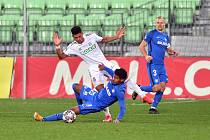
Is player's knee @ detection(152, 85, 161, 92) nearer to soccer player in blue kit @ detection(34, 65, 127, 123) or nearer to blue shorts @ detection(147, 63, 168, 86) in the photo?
blue shorts @ detection(147, 63, 168, 86)

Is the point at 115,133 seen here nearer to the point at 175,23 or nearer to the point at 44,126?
the point at 44,126

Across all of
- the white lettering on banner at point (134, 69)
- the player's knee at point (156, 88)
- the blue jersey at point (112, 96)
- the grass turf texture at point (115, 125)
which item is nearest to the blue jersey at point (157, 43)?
the player's knee at point (156, 88)

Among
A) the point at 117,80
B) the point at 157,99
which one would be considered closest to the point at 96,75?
the point at 117,80

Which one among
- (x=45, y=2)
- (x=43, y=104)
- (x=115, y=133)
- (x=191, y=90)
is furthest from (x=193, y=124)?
(x=45, y=2)

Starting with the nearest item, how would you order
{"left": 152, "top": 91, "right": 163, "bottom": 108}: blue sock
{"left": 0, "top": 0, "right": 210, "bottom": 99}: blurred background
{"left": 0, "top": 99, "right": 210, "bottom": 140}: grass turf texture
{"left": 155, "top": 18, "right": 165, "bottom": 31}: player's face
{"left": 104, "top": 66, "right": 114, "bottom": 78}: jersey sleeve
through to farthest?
{"left": 0, "top": 99, "right": 210, "bottom": 140}: grass turf texture < {"left": 104, "top": 66, "right": 114, "bottom": 78}: jersey sleeve < {"left": 155, "top": 18, "right": 165, "bottom": 31}: player's face < {"left": 152, "top": 91, "right": 163, "bottom": 108}: blue sock < {"left": 0, "top": 0, "right": 210, "bottom": 99}: blurred background

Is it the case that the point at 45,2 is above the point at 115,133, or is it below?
above

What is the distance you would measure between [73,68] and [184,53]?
4.41m

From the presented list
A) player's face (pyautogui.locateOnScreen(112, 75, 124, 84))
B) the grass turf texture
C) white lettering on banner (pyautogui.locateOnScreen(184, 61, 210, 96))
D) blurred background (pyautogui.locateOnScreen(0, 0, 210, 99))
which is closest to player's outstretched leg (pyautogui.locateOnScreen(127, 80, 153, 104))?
the grass turf texture

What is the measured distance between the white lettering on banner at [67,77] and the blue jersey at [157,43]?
6827 millimetres

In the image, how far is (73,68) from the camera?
2617 centimetres

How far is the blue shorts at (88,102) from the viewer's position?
1509 centimetres

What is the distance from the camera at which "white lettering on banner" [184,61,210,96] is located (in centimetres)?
2544

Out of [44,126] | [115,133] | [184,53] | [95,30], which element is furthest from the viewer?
[95,30]

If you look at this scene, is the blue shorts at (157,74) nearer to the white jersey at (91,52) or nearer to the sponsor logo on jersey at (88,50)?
the white jersey at (91,52)
